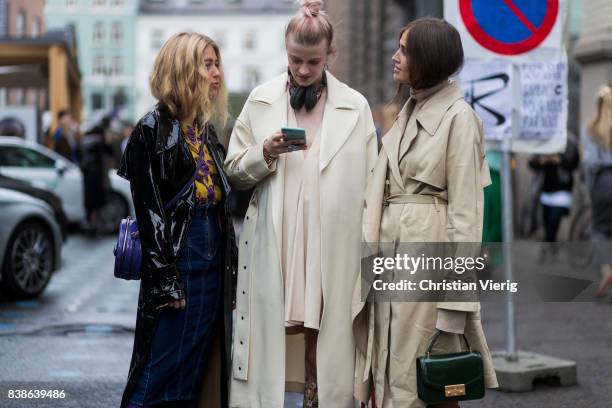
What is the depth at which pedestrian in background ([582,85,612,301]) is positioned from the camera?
1040 centimetres

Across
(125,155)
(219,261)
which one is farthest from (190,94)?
(219,261)

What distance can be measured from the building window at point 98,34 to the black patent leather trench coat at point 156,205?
353 feet

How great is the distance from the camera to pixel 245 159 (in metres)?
4.70

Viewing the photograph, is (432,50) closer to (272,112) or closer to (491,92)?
A: (272,112)

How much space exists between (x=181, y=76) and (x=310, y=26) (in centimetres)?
59

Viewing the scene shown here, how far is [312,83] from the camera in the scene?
15.8 feet

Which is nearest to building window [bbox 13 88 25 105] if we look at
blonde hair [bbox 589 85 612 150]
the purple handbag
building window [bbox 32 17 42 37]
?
building window [bbox 32 17 42 37]

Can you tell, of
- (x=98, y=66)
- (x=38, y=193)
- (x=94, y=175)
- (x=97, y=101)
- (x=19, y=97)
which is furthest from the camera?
(x=98, y=66)

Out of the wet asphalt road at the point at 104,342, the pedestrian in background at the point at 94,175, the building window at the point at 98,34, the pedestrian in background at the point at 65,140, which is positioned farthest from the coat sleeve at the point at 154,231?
the building window at the point at 98,34

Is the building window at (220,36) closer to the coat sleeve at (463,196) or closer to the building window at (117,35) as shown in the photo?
the building window at (117,35)

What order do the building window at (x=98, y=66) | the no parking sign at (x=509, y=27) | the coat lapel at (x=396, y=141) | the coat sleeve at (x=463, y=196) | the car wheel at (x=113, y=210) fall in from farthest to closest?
the building window at (x=98, y=66) < the car wheel at (x=113, y=210) < the no parking sign at (x=509, y=27) < the coat lapel at (x=396, y=141) < the coat sleeve at (x=463, y=196)

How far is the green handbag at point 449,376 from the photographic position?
4.20 m

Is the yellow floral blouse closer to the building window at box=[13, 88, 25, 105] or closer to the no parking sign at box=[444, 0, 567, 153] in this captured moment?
the no parking sign at box=[444, 0, 567, 153]

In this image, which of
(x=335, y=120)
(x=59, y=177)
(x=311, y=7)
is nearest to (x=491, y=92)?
(x=335, y=120)
